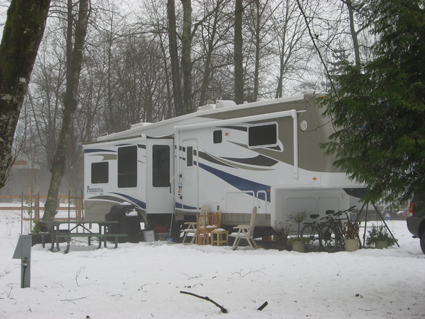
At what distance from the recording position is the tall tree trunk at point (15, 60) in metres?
5.34

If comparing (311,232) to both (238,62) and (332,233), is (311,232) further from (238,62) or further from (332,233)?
(238,62)

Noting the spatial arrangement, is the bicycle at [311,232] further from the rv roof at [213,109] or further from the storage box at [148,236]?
the storage box at [148,236]

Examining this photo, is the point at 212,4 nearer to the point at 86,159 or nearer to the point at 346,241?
the point at 86,159

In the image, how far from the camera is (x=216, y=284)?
741cm

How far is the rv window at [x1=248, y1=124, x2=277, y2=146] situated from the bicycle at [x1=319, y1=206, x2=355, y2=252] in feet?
6.44

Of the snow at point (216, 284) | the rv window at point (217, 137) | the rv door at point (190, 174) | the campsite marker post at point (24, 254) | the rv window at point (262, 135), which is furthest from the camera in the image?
the rv door at point (190, 174)

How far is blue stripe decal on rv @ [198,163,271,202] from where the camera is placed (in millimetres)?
11324

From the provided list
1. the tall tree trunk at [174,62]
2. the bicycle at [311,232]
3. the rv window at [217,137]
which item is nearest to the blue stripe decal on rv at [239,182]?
the rv window at [217,137]

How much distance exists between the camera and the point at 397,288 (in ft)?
22.8

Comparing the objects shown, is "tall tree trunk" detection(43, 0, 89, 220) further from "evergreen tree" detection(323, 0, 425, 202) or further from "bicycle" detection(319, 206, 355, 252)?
"evergreen tree" detection(323, 0, 425, 202)

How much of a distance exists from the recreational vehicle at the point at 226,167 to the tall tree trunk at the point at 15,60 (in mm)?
5634

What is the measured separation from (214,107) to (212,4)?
903 cm

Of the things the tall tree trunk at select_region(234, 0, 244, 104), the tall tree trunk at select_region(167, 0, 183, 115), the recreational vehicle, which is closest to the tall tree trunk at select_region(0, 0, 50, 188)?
the recreational vehicle

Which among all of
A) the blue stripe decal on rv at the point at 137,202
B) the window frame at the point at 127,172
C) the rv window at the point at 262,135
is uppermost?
the rv window at the point at 262,135
